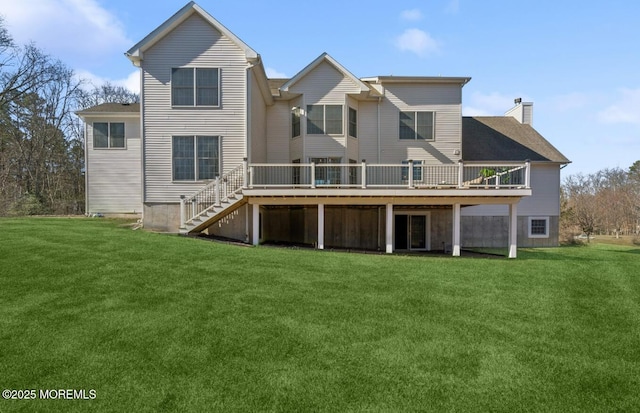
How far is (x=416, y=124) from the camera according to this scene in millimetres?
21344

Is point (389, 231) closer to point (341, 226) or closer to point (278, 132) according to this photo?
point (341, 226)

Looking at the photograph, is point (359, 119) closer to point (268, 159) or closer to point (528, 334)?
point (268, 159)

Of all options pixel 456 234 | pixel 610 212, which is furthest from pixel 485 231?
pixel 610 212

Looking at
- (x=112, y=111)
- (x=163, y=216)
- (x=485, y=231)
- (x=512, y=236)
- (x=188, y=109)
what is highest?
(x=112, y=111)

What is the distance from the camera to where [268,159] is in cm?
2086

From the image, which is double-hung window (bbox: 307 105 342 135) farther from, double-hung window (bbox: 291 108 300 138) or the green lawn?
the green lawn

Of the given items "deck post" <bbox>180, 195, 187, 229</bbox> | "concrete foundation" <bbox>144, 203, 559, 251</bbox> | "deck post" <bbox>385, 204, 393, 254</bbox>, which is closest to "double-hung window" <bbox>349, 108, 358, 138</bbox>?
"concrete foundation" <bbox>144, 203, 559, 251</bbox>

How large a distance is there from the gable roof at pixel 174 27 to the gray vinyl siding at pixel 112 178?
4520 millimetres

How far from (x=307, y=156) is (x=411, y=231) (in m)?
6.38

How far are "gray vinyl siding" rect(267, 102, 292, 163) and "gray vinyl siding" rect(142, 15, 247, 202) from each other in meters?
3.44

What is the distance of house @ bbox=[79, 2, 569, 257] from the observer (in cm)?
1580

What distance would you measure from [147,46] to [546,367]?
17720mm

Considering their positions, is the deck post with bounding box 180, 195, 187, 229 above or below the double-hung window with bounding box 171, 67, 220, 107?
below

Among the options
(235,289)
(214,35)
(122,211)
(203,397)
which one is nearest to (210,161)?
(214,35)
